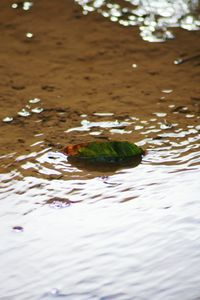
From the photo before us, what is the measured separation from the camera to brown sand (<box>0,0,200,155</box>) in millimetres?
2455

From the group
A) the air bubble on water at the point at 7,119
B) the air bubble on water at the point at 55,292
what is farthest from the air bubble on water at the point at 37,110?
the air bubble on water at the point at 55,292

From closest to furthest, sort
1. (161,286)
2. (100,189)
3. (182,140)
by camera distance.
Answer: (161,286), (100,189), (182,140)

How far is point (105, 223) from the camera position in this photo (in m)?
1.69

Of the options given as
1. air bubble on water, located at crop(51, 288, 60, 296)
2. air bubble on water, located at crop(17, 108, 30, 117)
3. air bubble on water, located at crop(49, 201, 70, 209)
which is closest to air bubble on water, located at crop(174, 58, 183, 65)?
air bubble on water, located at crop(17, 108, 30, 117)

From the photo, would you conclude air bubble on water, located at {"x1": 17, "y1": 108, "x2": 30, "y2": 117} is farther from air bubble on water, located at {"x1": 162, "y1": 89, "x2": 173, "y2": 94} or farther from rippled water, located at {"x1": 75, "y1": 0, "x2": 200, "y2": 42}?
rippled water, located at {"x1": 75, "y1": 0, "x2": 200, "y2": 42}

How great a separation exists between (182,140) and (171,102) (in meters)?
0.39

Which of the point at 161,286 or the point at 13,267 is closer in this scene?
the point at 161,286

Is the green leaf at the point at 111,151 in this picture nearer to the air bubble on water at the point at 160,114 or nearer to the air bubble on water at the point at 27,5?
the air bubble on water at the point at 160,114

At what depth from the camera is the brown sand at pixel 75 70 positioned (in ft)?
8.05

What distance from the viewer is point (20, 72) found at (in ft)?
9.59

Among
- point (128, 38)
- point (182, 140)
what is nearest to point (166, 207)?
point (182, 140)

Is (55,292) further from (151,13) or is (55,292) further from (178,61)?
(151,13)

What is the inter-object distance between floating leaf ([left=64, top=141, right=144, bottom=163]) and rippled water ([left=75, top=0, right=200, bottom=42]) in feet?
4.38

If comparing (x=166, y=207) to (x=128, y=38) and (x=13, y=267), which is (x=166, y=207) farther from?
(x=128, y=38)
